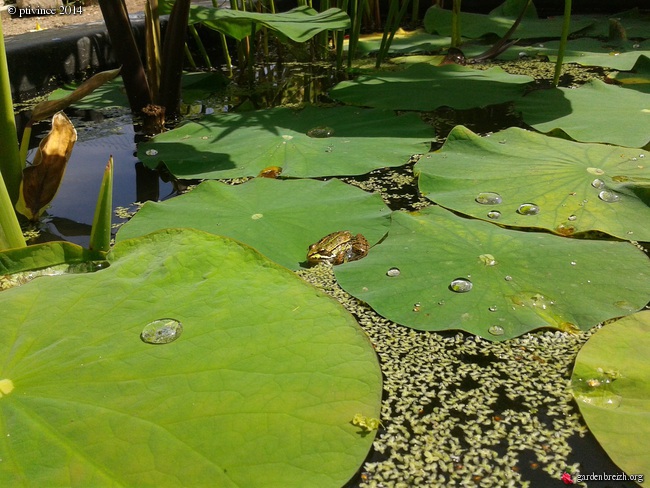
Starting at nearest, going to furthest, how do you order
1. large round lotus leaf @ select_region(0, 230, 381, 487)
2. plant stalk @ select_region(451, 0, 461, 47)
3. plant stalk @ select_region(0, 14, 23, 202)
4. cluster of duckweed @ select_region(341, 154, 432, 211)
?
large round lotus leaf @ select_region(0, 230, 381, 487) → plant stalk @ select_region(0, 14, 23, 202) → cluster of duckweed @ select_region(341, 154, 432, 211) → plant stalk @ select_region(451, 0, 461, 47)

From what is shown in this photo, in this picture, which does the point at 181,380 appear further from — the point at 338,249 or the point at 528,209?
the point at 528,209

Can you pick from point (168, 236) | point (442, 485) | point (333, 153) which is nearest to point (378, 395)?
point (442, 485)

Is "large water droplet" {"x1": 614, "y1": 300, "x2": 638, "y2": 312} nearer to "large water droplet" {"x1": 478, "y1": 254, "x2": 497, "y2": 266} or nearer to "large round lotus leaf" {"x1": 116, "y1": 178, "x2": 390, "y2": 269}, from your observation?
"large water droplet" {"x1": 478, "y1": 254, "x2": 497, "y2": 266}

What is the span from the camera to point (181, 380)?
832mm

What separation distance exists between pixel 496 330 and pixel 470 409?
0.18m

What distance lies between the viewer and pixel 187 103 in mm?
2562

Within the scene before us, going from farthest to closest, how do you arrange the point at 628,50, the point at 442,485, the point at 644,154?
the point at 628,50, the point at 644,154, the point at 442,485

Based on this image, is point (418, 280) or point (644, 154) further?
point (644, 154)

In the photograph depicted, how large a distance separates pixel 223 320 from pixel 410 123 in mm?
1299

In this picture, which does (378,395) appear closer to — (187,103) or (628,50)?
(187,103)

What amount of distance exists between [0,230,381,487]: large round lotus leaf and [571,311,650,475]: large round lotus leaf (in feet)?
0.99

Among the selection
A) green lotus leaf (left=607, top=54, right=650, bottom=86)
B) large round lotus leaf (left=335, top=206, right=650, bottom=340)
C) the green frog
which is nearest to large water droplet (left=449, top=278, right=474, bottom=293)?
large round lotus leaf (left=335, top=206, right=650, bottom=340)

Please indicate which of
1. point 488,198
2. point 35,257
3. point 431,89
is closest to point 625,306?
point 488,198

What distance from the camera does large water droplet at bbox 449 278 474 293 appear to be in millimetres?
1113
